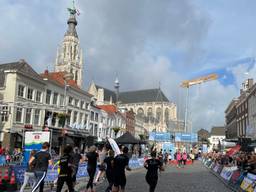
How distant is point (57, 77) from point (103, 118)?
14860 mm

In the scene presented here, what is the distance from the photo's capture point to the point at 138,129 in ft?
333

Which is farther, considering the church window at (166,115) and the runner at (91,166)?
the church window at (166,115)

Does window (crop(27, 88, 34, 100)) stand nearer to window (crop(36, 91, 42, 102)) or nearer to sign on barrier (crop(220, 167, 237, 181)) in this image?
window (crop(36, 91, 42, 102))

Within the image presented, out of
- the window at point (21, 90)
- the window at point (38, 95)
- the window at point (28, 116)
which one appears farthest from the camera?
the window at point (38, 95)

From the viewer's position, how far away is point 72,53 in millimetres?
106312

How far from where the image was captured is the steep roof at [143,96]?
419 ft

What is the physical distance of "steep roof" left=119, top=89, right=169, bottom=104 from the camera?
419 feet

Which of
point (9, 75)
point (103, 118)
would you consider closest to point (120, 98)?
point (103, 118)

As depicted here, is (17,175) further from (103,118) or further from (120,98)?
(120,98)

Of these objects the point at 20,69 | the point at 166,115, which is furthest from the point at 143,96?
the point at 20,69

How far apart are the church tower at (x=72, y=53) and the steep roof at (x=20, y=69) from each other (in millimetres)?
62372

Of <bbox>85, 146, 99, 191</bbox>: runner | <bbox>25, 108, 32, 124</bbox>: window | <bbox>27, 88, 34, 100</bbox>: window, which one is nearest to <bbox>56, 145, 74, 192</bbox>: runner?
<bbox>85, 146, 99, 191</bbox>: runner

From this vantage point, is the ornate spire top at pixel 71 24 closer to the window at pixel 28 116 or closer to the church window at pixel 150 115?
the church window at pixel 150 115

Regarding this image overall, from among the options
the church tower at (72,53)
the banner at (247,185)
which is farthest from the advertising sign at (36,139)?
the church tower at (72,53)
